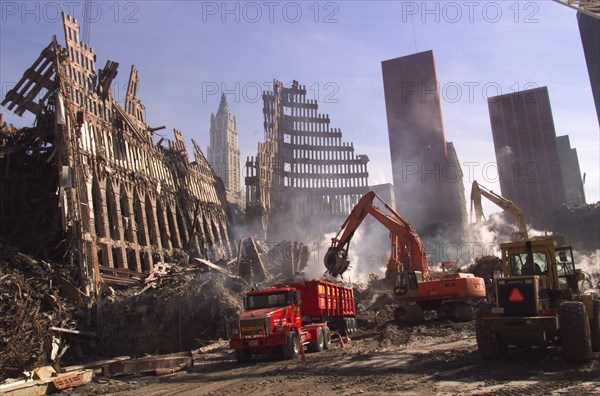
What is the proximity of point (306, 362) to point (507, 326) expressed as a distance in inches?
212

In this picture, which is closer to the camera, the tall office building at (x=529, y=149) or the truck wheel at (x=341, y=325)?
the truck wheel at (x=341, y=325)

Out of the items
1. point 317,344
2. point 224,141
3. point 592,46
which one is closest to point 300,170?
point 317,344

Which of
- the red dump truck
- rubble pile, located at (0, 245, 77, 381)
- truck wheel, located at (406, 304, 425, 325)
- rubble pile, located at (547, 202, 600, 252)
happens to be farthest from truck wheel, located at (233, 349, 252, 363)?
rubble pile, located at (547, 202, 600, 252)

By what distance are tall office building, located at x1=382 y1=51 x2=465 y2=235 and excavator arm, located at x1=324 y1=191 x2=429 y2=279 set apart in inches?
1059

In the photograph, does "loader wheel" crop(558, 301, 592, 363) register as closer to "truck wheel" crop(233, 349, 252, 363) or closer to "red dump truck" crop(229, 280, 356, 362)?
"red dump truck" crop(229, 280, 356, 362)

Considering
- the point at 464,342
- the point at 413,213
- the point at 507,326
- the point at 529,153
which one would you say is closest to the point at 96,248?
the point at 464,342

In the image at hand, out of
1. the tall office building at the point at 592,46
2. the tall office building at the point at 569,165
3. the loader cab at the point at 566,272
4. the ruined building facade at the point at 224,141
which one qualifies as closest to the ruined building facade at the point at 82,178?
the loader cab at the point at 566,272

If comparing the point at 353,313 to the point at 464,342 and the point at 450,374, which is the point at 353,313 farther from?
the point at 450,374

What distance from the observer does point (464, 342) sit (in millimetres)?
14461

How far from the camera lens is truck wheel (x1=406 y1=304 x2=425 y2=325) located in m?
19.6

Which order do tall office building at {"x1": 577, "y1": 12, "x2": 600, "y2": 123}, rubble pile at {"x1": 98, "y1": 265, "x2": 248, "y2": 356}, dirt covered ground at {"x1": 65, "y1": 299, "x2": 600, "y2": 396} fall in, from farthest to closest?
tall office building at {"x1": 577, "y1": 12, "x2": 600, "y2": 123} < rubble pile at {"x1": 98, "y1": 265, "x2": 248, "y2": 356} < dirt covered ground at {"x1": 65, "y1": 299, "x2": 600, "y2": 396}

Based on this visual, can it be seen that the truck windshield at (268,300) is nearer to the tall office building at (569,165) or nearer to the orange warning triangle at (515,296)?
the orange warning triangle at (515,296)

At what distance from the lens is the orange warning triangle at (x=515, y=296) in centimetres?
1006

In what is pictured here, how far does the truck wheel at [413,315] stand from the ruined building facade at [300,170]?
23.7 metres
